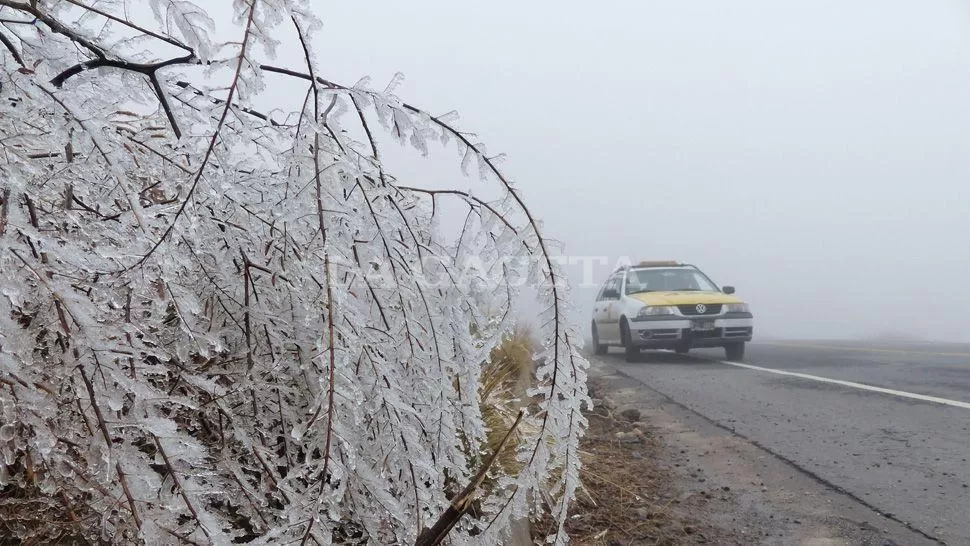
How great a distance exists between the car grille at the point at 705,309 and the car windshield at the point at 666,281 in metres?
1.00

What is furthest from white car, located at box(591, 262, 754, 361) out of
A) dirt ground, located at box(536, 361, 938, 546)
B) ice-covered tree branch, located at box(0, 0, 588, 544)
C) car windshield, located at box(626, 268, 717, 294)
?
ice-covered tree branch, located at box(0, 0, 588, 544)

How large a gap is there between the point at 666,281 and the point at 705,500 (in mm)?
8531

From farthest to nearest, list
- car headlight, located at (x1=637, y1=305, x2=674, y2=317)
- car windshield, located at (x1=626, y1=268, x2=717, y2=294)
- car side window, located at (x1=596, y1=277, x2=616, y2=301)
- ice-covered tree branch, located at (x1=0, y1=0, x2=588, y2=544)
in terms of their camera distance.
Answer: car side window, located at (x1=596, y1=277, x2=616, y2=301) → car windshield, located at (x1=626, y1=268, x2=717, y2=294) → car headlight, located at (x1=637, y1=305, x2=674, y2=317) → ice-covered tree branch, located at (x1=0, y1=0, x2=588, y2=544)

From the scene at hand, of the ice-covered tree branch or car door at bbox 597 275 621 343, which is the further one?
car door at bbox 597 275 621 343

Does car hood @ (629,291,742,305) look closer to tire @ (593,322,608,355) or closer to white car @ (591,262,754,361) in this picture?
white car @ (591,262,754,361)

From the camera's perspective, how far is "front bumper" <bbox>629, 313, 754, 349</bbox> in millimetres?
10000

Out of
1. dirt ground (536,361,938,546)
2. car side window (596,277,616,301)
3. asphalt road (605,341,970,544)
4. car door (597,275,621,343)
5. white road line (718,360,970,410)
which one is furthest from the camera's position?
car side window (596,277,616,301)

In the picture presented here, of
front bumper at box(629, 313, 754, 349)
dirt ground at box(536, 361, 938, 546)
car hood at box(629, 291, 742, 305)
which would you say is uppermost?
car hood at box(629, 291, 742, 305)

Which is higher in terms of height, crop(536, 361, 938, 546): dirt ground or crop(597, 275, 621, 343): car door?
crop(597, 275, 621, 343): car door

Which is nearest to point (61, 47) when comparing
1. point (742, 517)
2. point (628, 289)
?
point (742, 517)

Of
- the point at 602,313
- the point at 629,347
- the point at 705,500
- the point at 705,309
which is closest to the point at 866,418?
the point at 705,500

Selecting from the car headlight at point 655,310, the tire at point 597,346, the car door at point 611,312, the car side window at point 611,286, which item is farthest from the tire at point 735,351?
the tire at point 597,346

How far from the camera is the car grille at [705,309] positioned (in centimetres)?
1009

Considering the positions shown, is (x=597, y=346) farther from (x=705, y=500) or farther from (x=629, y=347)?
(x=705, y=500)
